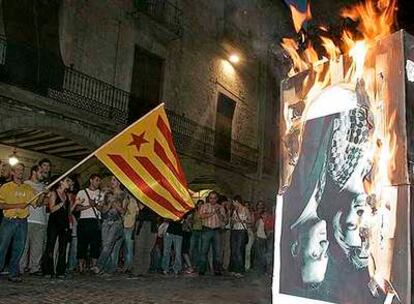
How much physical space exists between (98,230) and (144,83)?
913 cm

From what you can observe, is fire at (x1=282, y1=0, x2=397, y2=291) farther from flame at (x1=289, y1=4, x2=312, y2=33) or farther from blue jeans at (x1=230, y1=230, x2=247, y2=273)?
blue jeans at (x1=230, y1=230, x2=247, y2=273)

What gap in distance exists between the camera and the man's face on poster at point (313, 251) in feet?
10.4

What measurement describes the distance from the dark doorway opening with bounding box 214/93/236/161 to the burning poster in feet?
54.5

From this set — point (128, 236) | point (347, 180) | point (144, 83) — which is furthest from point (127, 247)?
point (144, 83)

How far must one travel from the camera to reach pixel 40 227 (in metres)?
8.17

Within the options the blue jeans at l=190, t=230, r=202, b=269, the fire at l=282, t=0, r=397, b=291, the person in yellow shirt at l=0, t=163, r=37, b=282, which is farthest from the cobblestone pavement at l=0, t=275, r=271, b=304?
Result: the fire at l=282, t=0, r=397, b=291

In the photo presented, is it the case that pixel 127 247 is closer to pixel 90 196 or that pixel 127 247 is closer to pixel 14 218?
pixel 90 196

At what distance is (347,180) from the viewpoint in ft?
10.00

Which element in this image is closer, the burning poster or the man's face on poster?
the burning poster

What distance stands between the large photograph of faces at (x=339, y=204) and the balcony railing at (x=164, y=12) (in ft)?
44.5

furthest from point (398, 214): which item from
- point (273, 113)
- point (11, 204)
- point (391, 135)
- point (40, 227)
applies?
point (273, 113)

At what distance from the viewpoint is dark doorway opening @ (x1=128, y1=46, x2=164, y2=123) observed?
16.2 m

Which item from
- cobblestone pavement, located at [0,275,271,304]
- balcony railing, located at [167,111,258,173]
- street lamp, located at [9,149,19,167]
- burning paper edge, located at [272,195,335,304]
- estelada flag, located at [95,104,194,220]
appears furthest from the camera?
balcony railing, located at [167,111,258,173]

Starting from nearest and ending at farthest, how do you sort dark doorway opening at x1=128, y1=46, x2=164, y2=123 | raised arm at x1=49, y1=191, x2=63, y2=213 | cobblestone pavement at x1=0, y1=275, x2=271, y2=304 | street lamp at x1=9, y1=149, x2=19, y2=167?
cobblestone pavement at x1=0, y1=275, x2=271, y2=304
raised arm at x1=49, y1=191, x2=63, y2=213
street lamp at x1=9, y1=149, x2=19, y2=167
dark doorway opening at x1=128, y1=46, x2=164, y2=123
